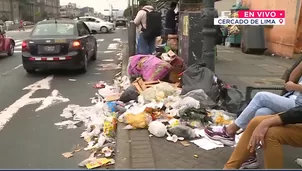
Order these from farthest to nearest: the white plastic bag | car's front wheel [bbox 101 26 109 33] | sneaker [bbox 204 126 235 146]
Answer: car's front wheel [bbox 101 26 109 33]
the white plastic bag
sneaker [bbox 204 126 235 146]

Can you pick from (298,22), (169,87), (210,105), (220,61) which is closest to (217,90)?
(210,105)

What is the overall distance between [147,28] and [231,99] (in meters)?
4.98

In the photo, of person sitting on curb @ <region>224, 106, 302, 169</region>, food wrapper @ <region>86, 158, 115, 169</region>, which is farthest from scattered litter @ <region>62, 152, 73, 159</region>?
person sitting on curb @ <region>224, 106, 302, 169</region>

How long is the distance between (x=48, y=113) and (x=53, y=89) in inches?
79.5

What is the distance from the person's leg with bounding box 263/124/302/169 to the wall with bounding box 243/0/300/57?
31.3 feet

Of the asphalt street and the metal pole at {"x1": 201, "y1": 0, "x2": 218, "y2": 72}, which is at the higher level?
the metal pole at {"x1": 201, "y1": 0, "x2": 218, "y2": 72}

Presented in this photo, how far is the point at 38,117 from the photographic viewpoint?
6.05 meters

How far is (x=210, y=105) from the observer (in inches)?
212

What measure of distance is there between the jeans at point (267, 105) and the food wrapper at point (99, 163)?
63.2 inches

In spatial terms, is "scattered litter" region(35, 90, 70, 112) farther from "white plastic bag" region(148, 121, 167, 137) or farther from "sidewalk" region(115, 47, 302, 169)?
"white plastic bag" region(148, 121, 167, 137)

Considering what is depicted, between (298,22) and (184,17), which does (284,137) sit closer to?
(184,17)

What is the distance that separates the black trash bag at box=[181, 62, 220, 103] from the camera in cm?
566

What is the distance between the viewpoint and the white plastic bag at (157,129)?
178 inches

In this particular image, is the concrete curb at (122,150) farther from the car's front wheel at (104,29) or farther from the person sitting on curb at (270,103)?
the car's front wheel at (104,29)
